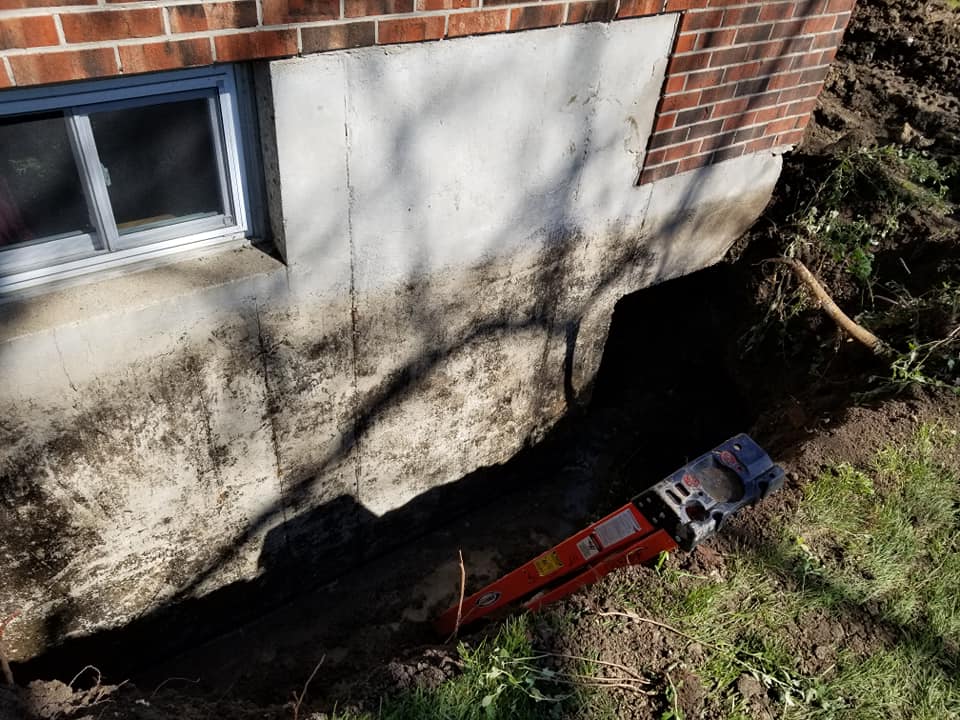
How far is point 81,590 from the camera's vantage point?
10.4 feet

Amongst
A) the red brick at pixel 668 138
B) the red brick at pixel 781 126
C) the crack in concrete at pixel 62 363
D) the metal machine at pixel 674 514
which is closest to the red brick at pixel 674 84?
the red brick at pixel 668 138

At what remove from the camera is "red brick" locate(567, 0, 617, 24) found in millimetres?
2971

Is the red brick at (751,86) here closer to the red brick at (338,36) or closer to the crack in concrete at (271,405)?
the red brick at (338,36)

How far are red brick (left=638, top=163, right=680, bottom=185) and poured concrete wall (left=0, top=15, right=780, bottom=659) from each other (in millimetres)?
58

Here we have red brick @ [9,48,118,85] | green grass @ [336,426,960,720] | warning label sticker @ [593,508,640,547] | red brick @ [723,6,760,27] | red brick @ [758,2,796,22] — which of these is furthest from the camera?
red brick @ [758,2,796,22]

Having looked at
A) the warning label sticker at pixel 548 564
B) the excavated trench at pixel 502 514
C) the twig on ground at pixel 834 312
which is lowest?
the excavated trench at pixel 502 514

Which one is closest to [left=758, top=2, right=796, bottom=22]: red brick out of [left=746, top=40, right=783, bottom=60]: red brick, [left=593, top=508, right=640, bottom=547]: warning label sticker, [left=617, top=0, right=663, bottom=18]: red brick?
[left=746, top=40, right=783, bottom=60]: red brick

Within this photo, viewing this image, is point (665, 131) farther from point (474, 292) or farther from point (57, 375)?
point (57, 375)

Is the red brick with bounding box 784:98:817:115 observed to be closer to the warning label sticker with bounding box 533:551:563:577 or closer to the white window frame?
the warning label sticker with bounding box 533:551:563:577

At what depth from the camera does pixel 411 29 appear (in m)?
2.57

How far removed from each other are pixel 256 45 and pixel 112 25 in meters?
0.42

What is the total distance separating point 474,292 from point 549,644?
1758mm

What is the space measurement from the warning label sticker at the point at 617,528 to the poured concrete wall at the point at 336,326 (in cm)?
128

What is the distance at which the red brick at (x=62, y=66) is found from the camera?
6.44ft
